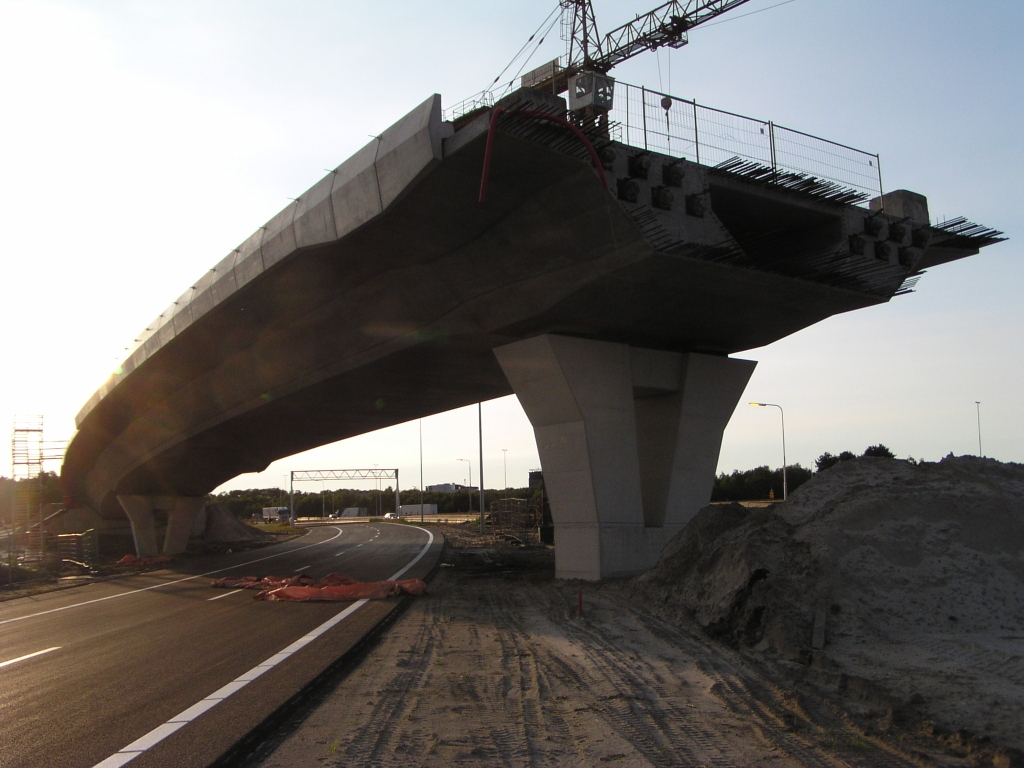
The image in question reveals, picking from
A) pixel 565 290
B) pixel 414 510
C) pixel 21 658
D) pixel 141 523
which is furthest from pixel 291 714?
pixel 414 510

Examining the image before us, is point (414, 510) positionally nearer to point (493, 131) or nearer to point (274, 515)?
point (274, 515)

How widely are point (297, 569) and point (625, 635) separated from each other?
22598 millimetres

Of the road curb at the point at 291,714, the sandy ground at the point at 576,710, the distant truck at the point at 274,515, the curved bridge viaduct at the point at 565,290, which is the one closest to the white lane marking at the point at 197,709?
the road curb at the point at 291,714

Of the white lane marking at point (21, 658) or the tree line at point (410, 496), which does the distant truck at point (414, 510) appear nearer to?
the tree line at point (410, 496)

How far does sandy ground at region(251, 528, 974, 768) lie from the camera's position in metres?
6.46

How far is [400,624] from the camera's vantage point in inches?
590

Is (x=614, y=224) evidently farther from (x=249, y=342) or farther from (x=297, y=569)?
(x=297, y=569)

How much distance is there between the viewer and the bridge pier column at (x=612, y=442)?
2222 cm

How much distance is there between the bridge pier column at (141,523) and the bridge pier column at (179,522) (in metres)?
1.36

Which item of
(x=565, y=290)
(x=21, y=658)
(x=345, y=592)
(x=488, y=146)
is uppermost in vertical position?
(x=488, y=146)

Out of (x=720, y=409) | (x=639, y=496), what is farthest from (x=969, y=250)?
(x=639, y=496)

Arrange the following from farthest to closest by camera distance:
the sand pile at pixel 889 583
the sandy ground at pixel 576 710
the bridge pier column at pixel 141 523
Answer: the bridge pier column at pixel 141 523
the sand pile at pixel 889 583
the sandy ground at pixel 576 710

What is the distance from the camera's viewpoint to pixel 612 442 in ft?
73.8

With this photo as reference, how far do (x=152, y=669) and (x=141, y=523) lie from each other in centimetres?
4549
